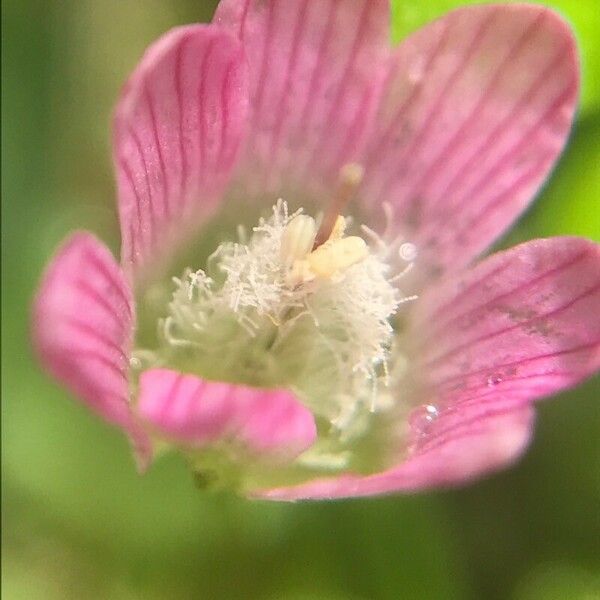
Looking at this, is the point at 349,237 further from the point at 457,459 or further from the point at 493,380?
the point at 457,459

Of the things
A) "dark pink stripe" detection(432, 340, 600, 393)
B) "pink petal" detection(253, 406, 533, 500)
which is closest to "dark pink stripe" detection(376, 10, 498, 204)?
"dark pink stripe" detection(432, 340, 600, 393)

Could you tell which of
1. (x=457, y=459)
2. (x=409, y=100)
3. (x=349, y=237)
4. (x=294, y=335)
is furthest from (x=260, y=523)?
(x=457, y=459)

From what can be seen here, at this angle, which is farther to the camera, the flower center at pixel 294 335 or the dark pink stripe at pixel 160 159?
the flower center at pixel 294 335

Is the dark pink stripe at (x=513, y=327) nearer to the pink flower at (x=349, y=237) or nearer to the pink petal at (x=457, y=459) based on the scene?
the pink flower at (x=349, y=237)

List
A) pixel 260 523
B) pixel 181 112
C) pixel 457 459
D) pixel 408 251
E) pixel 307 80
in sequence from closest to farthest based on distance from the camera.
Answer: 1. pixel 457 459
2. pixel 181 112
3. pixel 307 80
4. pixel 408 251
5. pixel 260 523

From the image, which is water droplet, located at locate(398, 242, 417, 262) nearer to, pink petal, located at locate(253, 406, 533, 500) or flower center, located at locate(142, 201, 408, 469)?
flower center, located at locate(142, 201, 408, 469)

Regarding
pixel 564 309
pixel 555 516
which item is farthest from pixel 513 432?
pixel 555 516

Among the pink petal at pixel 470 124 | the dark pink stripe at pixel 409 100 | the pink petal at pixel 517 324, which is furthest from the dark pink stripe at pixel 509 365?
the dark pink stripe at pixel 409 100

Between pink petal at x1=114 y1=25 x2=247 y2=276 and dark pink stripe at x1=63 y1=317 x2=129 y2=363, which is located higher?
pink petal at x1=114 y1=25 x2=247 y2=276
